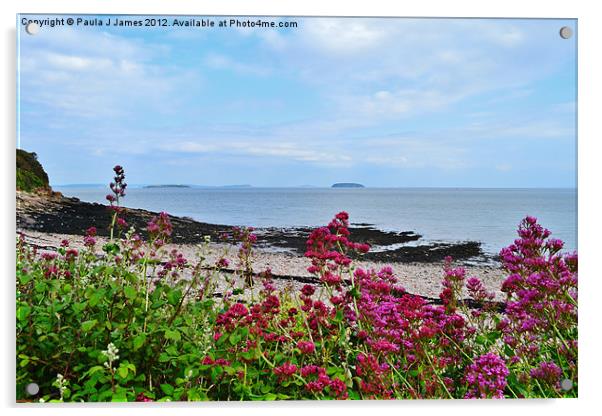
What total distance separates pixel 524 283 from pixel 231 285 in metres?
1.41

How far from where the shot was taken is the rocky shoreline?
281cm

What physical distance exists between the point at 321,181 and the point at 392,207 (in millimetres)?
390

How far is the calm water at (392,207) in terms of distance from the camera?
2.82 meters

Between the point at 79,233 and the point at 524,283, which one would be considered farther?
the point at 79,233

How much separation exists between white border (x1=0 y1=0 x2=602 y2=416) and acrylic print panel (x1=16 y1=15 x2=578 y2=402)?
6 centimetres

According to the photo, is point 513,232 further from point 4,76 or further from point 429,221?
point 4,76

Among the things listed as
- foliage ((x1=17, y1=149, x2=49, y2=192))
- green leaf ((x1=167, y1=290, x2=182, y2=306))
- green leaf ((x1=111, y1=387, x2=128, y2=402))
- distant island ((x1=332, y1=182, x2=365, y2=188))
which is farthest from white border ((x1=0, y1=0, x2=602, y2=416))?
distant island ((x1=332, y1=182, x2=365, y2=188))

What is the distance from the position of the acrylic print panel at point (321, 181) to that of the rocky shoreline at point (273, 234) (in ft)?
0.03

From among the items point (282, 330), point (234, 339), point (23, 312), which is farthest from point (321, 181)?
point (23, 312)

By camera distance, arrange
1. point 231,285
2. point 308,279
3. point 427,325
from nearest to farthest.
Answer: point 427,325 → point 231,285 → point 308,279

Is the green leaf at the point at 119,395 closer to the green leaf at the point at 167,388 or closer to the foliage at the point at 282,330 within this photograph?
the foliage at the point at 282,330

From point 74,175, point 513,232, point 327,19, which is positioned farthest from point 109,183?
point 513,232

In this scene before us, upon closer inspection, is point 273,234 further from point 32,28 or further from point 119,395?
point 32,28

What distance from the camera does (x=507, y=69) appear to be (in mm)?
2867
